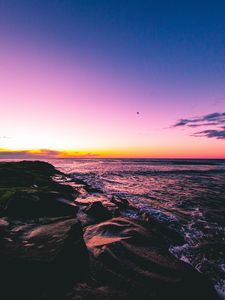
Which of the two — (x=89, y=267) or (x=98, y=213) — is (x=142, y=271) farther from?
(x=98, y=213)

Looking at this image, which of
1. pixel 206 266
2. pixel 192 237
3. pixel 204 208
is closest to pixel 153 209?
pixel 204 208

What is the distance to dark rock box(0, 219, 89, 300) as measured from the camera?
3.46 meters

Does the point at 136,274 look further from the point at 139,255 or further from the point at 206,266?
the point at 206,266

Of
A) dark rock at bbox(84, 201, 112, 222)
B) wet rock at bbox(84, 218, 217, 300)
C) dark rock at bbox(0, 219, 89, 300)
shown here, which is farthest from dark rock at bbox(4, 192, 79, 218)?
wet rock at bbox(84, 218, 217, 300)

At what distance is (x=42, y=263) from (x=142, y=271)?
2.25 meters

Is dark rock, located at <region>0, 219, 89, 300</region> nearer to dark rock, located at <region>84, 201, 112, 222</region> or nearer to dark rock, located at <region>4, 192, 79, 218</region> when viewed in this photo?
dark rock, located at <region>4, 192, 79, 218</region>

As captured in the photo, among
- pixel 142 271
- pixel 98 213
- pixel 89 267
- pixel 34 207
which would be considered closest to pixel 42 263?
pixel 89 267

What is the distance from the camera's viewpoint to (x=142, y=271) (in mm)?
4570

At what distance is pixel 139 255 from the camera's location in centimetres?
526

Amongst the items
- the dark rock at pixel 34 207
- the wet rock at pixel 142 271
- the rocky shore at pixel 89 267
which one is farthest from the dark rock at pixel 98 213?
the wet rock at pixel 142 271

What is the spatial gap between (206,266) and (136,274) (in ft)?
8.98

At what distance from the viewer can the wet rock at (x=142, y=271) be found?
3.95 metres

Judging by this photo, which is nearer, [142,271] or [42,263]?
[42,263]

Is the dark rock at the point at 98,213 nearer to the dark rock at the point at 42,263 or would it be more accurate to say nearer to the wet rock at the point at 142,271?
the wet rock at the point at 142,271
